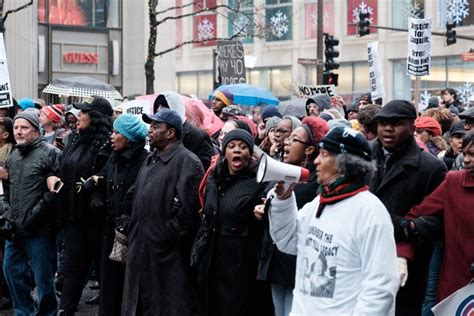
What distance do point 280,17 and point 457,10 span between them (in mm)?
10968

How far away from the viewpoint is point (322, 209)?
576 centimetres

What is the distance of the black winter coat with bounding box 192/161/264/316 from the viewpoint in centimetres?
831

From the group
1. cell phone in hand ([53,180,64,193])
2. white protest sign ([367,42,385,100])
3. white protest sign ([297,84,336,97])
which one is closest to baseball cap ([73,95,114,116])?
cell phone in hand ([53,180,64,193])

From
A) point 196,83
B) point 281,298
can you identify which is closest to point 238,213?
point 281,298

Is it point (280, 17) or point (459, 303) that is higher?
point (280, 17)

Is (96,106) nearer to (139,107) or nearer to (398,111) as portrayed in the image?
(139,107)

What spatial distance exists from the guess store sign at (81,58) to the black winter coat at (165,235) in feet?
93.8

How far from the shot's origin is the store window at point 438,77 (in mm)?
51594

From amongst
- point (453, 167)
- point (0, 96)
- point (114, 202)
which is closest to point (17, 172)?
point (114, 202)

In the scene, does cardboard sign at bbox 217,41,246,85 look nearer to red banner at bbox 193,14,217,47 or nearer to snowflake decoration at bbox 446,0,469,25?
snowflake decoration at bbox 446,0,469,25

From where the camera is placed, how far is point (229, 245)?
8.33 metres

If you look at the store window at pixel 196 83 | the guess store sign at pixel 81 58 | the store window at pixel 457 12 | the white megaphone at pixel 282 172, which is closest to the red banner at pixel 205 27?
the store window at pixel 196 83

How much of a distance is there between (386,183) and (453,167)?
2.12m

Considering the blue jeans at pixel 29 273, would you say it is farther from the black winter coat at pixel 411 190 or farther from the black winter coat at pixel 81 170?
Result: the black winter coat at pixel 411 190
